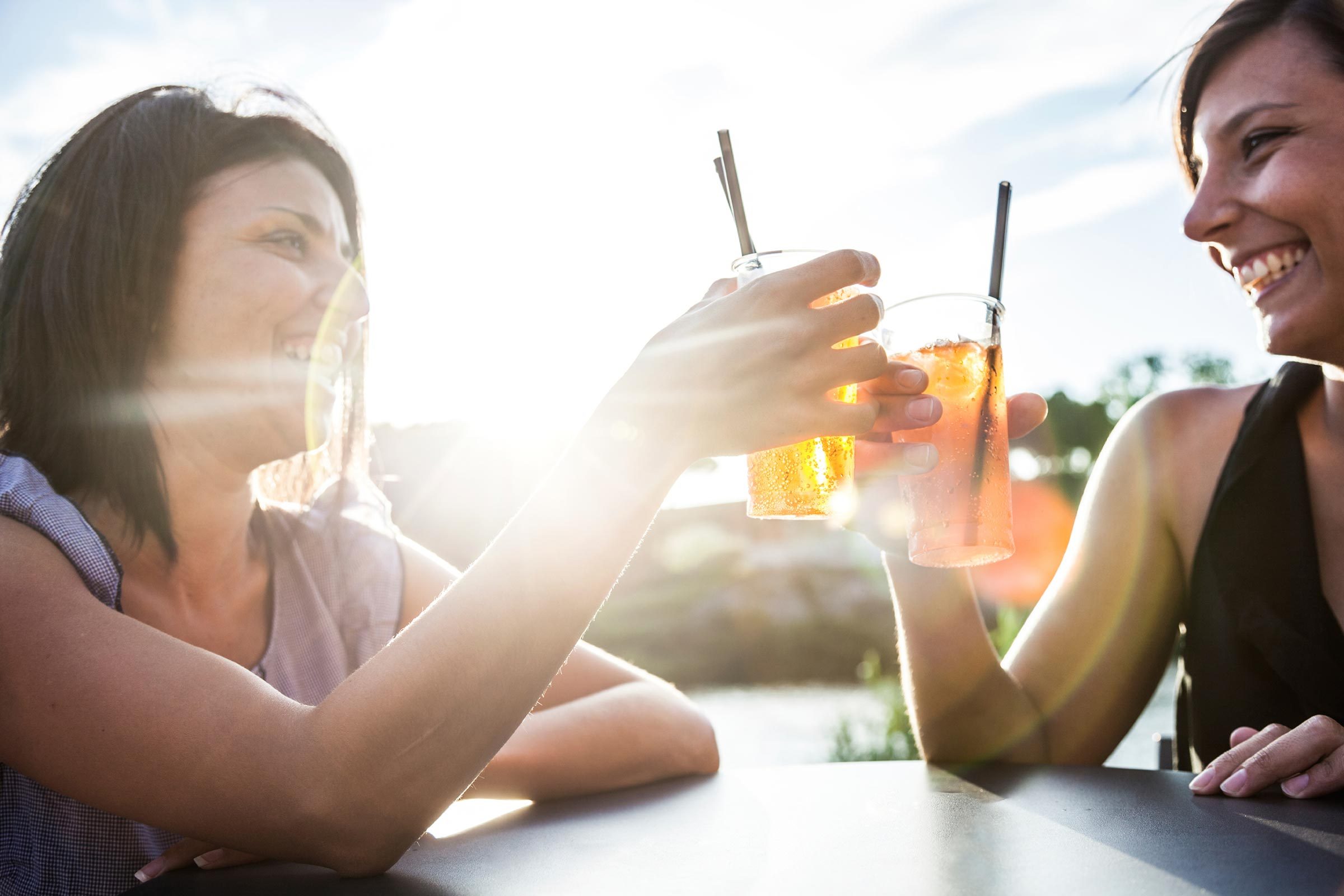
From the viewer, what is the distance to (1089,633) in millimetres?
2217

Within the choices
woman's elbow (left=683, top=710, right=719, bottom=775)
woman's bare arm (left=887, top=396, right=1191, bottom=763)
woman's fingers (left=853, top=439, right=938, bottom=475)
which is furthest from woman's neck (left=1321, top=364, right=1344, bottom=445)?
woman's elbow (left=683, top=710, right=719, bottom=775)

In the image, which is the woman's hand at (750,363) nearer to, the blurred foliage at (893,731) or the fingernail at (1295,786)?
the fingernail at (1295,786)

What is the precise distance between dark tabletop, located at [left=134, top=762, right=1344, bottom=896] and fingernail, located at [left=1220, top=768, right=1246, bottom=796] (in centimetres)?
2

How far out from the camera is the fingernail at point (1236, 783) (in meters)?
1.42

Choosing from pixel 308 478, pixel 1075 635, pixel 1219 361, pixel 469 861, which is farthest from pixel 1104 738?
pixel 1219 361

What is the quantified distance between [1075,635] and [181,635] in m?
1.89

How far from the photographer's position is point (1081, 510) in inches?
92.7

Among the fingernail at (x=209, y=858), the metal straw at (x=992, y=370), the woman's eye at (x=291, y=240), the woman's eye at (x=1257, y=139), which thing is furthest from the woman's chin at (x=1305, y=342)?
the fingernail at (x=209, y=858)

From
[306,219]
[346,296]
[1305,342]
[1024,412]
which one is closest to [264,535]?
[346,296]

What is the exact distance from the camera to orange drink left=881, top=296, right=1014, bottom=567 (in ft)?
5.16

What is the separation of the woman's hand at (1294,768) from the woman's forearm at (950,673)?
1.67 feet

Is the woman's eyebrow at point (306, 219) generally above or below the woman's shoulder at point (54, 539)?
above

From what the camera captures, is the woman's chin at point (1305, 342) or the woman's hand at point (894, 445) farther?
the woman's chin at point (1305, 342)

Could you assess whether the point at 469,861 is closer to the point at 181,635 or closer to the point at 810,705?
the point at 181,635
